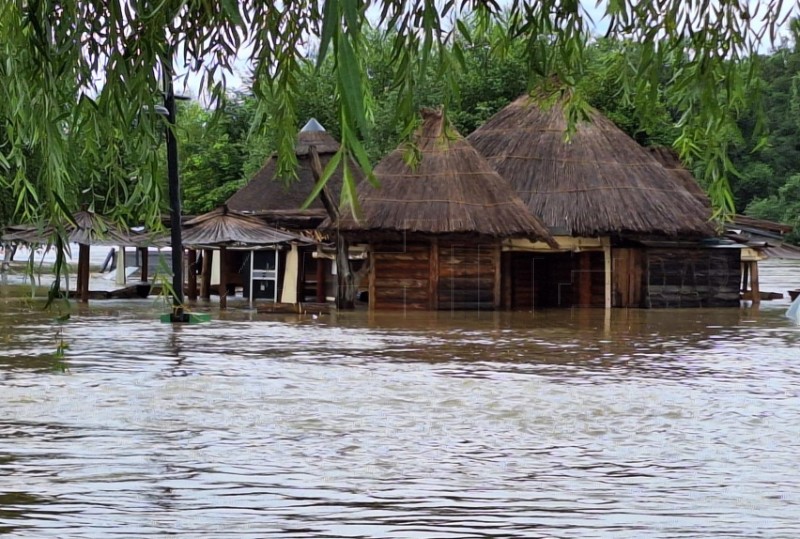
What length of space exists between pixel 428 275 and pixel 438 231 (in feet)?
4.82

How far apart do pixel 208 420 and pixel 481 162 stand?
68.1 feet

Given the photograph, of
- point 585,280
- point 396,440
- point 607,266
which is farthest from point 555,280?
point 396,440

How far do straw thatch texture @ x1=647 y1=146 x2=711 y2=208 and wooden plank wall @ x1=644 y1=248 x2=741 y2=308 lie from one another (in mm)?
4670

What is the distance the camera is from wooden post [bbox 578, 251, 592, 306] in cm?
3209

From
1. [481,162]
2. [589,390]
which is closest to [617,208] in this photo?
[481,162]

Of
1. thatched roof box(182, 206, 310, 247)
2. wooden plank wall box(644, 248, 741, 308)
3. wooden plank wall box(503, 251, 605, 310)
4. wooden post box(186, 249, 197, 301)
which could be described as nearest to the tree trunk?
thatched roof box(182, 206, 310, 247)

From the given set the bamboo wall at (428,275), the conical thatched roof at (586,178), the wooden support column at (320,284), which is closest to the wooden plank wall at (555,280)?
the conical thatched roof at (586,178)

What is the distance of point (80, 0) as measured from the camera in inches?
174

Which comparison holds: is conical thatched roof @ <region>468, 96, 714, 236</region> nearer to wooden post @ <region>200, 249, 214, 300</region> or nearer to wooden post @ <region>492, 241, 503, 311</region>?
wooden post @ <region>492, 241, 503, 311</region>

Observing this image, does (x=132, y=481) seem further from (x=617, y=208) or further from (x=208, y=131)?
(x=617, y=208)

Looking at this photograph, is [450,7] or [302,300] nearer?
[450,7]

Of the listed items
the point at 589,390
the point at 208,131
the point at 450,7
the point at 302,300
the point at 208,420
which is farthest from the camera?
the point at 302,300

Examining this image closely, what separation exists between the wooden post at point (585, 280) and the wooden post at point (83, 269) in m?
12.1

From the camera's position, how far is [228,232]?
96.0 feet
